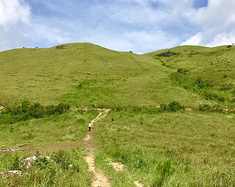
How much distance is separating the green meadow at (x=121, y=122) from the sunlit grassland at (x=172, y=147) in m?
0.07

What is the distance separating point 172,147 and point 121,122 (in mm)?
11956

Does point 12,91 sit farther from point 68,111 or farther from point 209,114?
point 209,114

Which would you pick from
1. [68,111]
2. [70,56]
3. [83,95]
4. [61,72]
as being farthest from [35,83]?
[70,56]

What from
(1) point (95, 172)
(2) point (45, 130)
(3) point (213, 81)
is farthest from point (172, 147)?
(3) point (213, 81)

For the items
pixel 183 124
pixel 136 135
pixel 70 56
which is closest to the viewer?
pixel 136 135

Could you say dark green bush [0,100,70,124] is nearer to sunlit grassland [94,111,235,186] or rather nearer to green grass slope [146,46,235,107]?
sunlit grassland [94,111,235,186]

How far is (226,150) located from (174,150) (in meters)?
4.83

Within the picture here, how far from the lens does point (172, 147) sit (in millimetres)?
15844

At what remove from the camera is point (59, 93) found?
136 feet

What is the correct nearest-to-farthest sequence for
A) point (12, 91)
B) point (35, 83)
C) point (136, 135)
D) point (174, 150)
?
point (174, 150) < point (136, 135) < point (12, 91) < point (35, 83)

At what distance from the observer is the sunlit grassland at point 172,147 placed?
29.4 ft

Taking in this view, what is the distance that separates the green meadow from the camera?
→ 9.06 meters

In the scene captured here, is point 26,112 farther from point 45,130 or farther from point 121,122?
point 121,122

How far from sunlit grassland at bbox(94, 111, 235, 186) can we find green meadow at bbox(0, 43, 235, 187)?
2.8 inches
